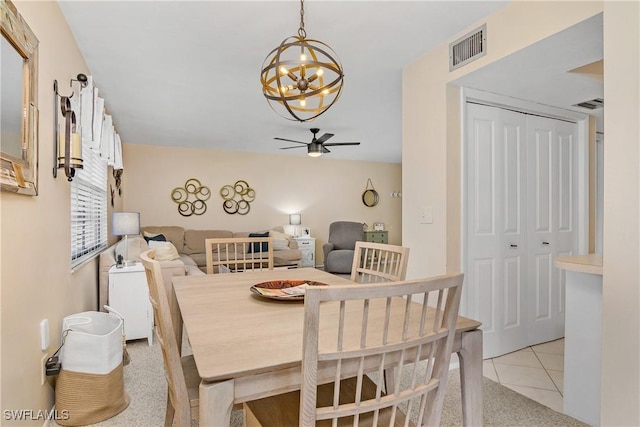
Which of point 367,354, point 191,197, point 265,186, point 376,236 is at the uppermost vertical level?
point 265,186

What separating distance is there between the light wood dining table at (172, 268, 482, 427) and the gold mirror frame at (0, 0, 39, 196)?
81 centimetres

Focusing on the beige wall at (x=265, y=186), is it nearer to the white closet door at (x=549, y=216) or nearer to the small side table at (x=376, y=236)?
the small side table at (x=376, y=236)

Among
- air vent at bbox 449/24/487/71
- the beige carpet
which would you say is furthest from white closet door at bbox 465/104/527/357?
the beige carpet

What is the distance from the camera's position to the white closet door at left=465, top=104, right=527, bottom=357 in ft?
8.79

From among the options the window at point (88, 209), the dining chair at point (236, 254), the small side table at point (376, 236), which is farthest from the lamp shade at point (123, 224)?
the small side table at point (376, 236)

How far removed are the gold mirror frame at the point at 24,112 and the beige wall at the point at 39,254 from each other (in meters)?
0.07

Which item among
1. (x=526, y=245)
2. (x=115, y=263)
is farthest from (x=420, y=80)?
(x=115, y=263)

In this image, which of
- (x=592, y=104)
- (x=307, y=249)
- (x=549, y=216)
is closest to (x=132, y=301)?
(x=549, y=216)

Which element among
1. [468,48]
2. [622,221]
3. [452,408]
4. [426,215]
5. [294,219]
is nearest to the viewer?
[622,221]

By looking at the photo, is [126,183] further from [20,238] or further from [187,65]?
[20,238]

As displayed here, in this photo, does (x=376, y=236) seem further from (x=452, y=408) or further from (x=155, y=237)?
(x=452, y=408)

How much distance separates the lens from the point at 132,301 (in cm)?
310

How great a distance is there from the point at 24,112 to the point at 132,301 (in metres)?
2.03

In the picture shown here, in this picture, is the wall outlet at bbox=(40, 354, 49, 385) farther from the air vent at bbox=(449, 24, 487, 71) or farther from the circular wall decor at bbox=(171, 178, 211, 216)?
the circular wall decor at bbox=(171, 178, 211, 216)
